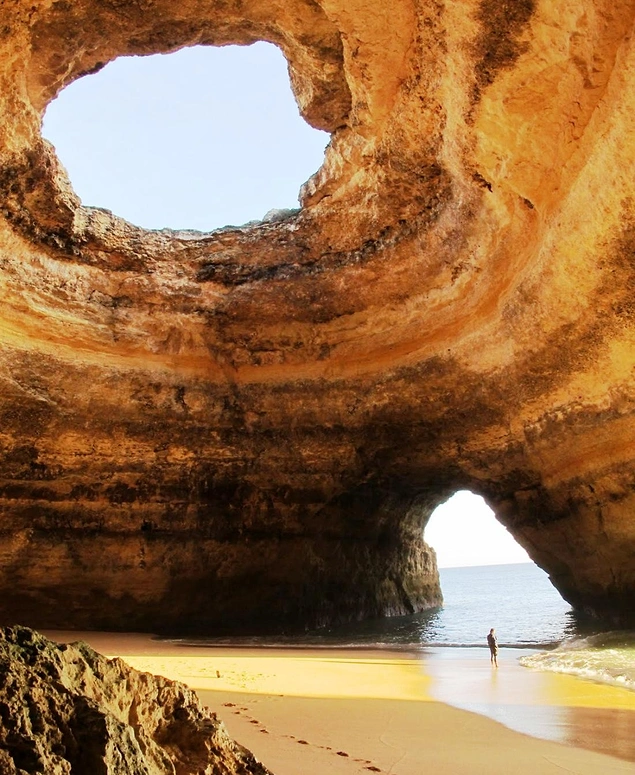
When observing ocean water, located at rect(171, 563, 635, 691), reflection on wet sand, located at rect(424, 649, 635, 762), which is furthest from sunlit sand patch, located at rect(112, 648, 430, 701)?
ocean water, located at rect(171, 563, 635, 691)

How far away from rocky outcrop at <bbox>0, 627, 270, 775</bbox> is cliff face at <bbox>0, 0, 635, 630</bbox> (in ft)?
17.9

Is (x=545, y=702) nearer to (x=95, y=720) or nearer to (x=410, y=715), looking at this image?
(x=410, y=715)

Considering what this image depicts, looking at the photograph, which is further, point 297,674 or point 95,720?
point 297,674

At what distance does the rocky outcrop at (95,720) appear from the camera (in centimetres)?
170

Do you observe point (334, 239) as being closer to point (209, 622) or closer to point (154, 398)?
point (154, 398)

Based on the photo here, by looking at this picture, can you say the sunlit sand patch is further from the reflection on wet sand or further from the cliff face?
the cliff face

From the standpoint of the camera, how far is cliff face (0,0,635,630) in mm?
6418

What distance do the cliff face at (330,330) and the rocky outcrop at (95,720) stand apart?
5.47 m

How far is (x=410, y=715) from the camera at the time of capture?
4215mm

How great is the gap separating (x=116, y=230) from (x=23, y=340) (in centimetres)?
207

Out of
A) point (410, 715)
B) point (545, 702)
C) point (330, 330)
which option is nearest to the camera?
point (410, 715)

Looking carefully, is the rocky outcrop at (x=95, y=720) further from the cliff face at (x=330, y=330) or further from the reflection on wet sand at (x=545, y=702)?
the cliff face at (x=330, y=330)

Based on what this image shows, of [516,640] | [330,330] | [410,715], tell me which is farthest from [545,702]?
[516,640]

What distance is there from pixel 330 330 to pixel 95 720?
29.5 ft
